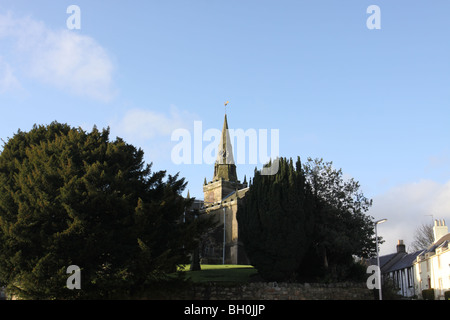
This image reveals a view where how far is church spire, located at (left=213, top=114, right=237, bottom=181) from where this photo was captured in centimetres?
7369

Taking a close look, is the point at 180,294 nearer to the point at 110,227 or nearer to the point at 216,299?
the point at 216,299

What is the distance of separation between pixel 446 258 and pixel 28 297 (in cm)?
3842

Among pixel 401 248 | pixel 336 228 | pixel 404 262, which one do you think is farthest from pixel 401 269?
pixel 336 228

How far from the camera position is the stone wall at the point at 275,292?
3101 cm

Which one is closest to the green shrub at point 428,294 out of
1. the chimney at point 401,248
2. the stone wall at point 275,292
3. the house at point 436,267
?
the house at point 436,267

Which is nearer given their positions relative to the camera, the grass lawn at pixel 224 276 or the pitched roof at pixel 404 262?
the grass lawn at pixel 224 276

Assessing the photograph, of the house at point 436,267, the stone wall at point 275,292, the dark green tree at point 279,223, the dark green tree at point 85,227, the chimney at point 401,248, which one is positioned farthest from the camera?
the chimney at point 401,248

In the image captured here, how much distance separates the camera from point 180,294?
27953 mm

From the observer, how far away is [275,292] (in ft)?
105

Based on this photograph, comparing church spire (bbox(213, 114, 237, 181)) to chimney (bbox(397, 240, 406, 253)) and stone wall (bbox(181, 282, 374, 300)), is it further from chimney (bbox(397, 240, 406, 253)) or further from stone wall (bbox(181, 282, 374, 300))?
stone wall (bbox(181, 282, 374, 300))

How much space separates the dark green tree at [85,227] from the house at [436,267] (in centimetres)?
2862

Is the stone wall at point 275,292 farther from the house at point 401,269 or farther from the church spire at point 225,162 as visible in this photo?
the church spire at point 225,162

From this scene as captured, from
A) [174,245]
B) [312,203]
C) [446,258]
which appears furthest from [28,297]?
[446,258]

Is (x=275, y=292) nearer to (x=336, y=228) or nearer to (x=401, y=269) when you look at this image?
(x=336, y=228)
